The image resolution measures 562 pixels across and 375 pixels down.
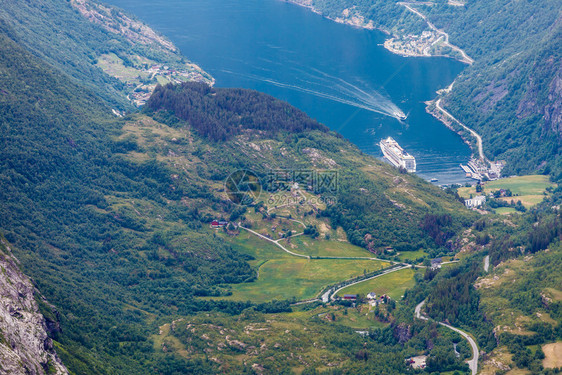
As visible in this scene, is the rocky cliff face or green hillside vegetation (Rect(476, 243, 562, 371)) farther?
green hillside vegetation (Rect(476, 243, 562, 371))

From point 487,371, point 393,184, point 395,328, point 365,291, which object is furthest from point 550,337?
point 393,184

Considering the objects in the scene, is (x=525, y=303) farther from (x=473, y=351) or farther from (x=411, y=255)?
(x=411, y=255)

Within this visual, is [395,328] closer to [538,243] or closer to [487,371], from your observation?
[487,371]

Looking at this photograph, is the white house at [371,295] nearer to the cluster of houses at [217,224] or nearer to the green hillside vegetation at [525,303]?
the green hillside vegetation at [525,303]

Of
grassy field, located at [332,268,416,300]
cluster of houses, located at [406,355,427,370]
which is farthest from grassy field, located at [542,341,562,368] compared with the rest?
grassy field, located at [332,268,416,300]

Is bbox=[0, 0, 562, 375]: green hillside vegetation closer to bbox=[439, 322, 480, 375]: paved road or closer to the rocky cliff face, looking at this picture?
bbox=[439, 322, 480, 375]: paved road

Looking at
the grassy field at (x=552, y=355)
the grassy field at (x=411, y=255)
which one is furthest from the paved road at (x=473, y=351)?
the grassy field at (x=411, y=255)

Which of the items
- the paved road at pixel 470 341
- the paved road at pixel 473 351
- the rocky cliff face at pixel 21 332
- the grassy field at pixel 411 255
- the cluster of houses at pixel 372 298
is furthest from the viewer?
the grassy field at pixel 411 255
